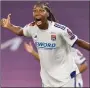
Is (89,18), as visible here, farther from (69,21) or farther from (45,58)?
(45,58)

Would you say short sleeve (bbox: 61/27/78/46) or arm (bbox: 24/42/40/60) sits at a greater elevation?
short sleeve (bbox: 61/27/78/46)

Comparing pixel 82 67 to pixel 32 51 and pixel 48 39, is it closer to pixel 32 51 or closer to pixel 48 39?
pixel 32 51

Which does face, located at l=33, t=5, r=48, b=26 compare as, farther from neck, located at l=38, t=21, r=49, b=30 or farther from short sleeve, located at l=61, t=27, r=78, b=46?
short sleeve, located at l=61, t=27, r=78, b=46

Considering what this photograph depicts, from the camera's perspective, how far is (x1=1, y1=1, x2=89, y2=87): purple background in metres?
5.03

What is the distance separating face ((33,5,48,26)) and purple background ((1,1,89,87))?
2.00m

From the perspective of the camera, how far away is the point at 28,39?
16.5ft

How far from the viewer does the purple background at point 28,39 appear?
5.03 metres

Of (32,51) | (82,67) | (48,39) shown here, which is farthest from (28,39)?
(48,39)

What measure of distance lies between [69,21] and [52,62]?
206cm

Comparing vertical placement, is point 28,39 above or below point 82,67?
above

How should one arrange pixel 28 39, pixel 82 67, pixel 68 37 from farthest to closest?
pixel 28 39 < pixel 82 67 < pixel 68 37

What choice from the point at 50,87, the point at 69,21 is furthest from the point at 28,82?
the point at 50,87

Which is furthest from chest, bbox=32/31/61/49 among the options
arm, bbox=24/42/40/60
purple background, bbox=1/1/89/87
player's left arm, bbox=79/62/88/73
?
purple background, bbox=1/1/89/87

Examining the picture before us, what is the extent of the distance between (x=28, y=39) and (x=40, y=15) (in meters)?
2.06
